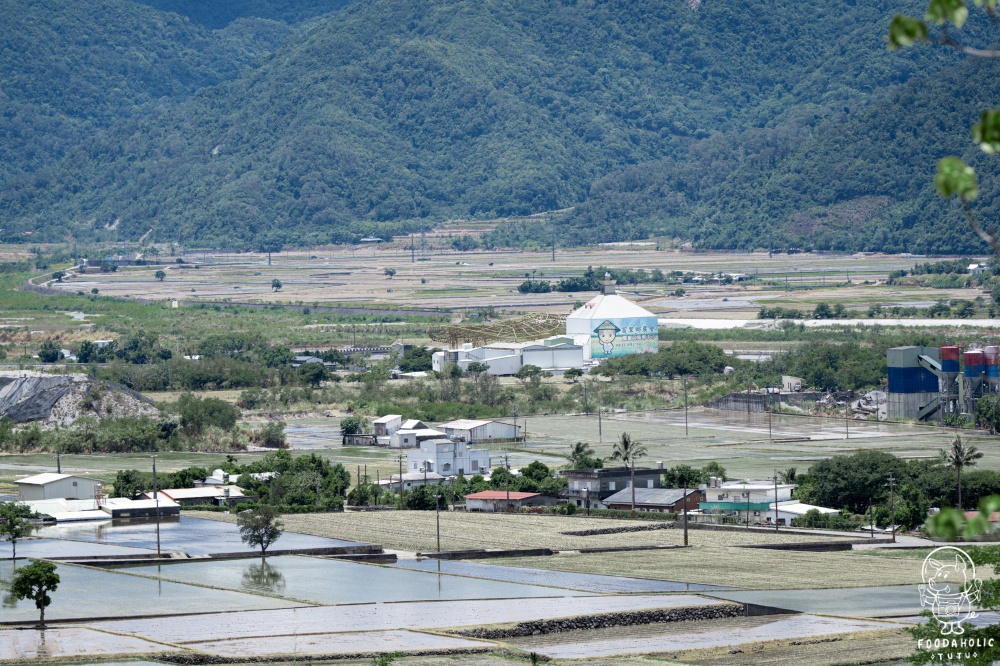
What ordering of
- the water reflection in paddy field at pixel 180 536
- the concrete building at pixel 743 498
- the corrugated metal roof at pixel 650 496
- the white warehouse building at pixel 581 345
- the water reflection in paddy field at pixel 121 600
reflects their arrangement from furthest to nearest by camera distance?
the white warehouse building at pixel 581 345 < the corrugated metal roof at pixel 650 496 < the concrete building at pixel 743 498 < the water reflection in paddy field at pixel 180 536 < the water reflection in paddy field at pixel 121 600

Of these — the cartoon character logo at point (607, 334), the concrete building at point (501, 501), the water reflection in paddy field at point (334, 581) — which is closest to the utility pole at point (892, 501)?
the concrete building at point (501, 501)

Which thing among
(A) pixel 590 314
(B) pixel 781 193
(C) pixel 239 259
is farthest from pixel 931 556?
(C) pixel 239 259

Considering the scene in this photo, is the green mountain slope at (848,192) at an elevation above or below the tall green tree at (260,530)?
above

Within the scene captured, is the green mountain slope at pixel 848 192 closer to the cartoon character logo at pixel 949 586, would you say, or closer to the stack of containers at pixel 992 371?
the stack of containers at pixel 992 371

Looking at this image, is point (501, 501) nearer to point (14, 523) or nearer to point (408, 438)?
point (408, 438)

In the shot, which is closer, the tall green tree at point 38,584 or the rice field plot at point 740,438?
the tall green tree at point 38,584

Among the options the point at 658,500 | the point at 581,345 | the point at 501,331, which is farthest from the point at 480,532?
the point at 501,331
